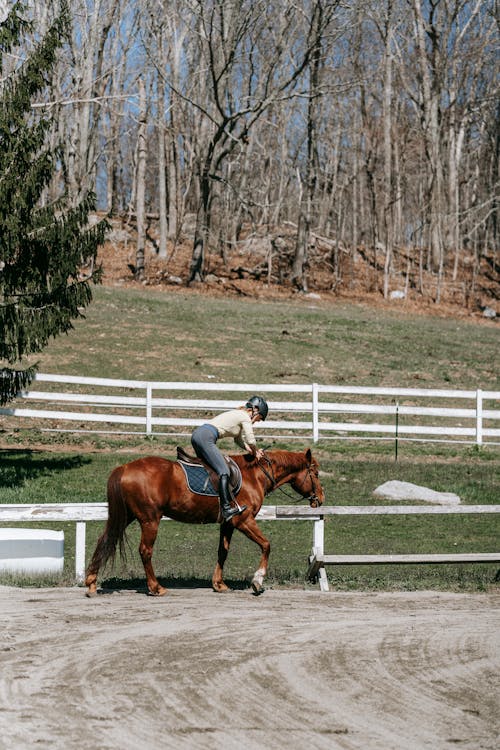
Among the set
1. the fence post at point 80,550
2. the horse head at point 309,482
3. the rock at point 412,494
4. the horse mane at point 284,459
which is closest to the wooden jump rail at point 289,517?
the fence post at point 80,550

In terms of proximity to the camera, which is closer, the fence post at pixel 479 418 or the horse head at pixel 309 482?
the horse head at pixel 309 482

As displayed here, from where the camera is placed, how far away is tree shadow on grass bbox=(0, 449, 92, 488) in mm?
20531

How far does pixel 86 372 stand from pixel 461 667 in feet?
80.8

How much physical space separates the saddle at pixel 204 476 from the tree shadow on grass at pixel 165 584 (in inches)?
54.4

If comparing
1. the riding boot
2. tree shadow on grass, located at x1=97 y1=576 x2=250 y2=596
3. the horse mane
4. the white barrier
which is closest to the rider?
the riding boot

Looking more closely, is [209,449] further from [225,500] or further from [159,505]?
[159,505]

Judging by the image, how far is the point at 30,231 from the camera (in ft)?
66.6

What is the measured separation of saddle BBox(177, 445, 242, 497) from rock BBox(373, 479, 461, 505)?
773 cm

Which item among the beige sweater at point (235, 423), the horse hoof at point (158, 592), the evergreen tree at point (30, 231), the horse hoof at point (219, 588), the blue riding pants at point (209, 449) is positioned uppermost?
the evergreen tree at point (30, 231)

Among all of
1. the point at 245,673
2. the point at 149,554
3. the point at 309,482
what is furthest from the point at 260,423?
the point at 245,673

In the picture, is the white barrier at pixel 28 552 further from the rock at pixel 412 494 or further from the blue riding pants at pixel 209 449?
the rock at pixel 412 494

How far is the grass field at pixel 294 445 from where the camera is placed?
14641mm

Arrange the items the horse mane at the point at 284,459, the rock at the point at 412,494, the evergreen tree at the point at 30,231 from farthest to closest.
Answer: the evergreen tree at the point at 30,231
the rock at the point at 412,494
the horse mane at the point at 284,459

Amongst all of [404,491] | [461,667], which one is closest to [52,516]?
[461,667]
